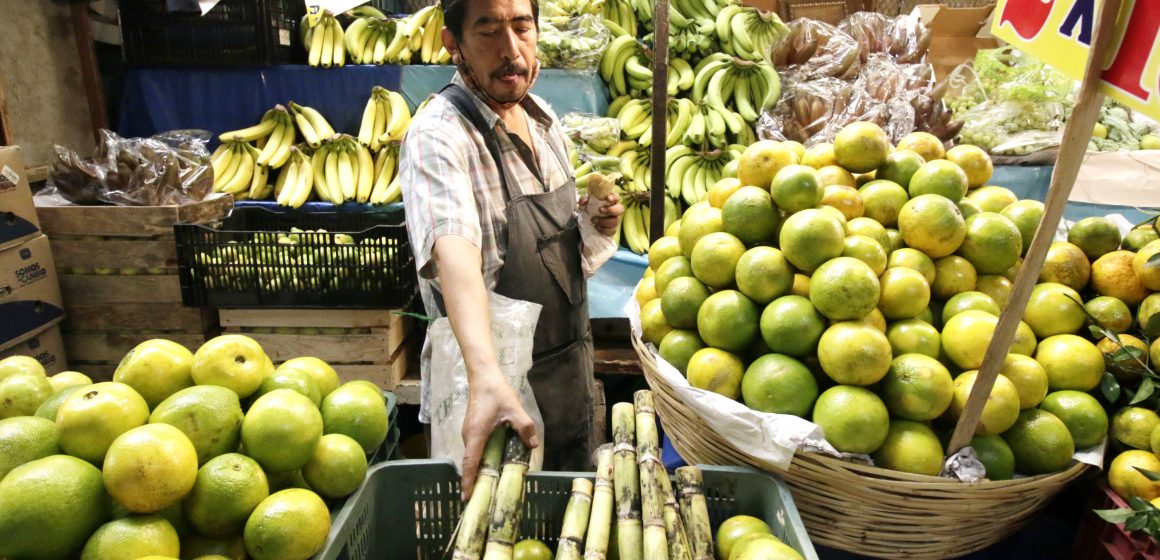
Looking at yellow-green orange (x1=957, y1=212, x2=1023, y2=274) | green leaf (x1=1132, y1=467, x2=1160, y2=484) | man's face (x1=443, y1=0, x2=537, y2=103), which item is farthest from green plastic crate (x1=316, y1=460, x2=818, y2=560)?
man's face (x1=443, y1=0, x2=537, y2=103)

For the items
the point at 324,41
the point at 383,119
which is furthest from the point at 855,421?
the point at 324,41

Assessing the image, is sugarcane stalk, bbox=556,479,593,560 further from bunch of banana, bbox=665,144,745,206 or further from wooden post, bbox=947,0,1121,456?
bunch of banana, bbox=665,144,745,206

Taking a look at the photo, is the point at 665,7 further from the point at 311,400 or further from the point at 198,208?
the point at 198,208

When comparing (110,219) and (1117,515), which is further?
(110,219)

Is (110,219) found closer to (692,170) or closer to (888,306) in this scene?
(692,170)

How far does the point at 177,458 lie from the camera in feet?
3.23

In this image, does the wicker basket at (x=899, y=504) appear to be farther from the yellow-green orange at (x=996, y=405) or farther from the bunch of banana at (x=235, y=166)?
the bunch of banana at (x=235, y=166)

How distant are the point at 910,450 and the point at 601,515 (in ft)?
2.19

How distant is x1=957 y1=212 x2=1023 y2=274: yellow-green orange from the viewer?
1604 millimetres

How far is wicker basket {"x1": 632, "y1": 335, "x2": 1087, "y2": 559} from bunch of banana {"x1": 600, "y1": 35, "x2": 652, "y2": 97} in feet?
10.6

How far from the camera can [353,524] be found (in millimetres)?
1165

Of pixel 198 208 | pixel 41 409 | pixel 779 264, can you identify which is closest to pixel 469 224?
pixel 779 264

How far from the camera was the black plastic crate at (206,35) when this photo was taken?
3918mm

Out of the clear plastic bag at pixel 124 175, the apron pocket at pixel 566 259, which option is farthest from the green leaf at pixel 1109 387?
the clear plastic bag at pixel 124 175
